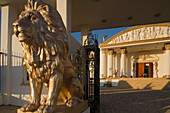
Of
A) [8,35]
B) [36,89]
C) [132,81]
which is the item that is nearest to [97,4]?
[8,35]

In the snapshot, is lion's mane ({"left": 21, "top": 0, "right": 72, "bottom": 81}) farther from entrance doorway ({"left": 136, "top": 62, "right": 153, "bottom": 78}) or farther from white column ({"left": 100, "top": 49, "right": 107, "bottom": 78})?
entrance doorway ({"left": 136, "top": 62, "right": 153, "bottom": 78})

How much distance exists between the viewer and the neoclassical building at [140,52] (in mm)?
14627

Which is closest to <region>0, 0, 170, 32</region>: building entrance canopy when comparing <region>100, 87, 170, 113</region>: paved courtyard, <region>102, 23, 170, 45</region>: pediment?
<region>100, 87, 170, 113</region>: paved courtyard

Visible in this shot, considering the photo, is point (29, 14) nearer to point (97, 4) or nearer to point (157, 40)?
point (97, 4)

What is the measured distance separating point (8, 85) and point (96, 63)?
3.82 metres

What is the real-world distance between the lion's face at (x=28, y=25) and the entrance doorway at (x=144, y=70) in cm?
2010

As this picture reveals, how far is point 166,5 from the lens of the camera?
493 cm

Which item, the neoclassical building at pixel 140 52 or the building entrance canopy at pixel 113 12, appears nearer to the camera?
the building entrance canopy at pixel 113 12

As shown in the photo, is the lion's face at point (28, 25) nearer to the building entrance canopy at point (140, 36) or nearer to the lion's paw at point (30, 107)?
the lion's paw at point (30, 107)

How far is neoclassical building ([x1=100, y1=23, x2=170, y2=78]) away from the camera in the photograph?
14.6 m

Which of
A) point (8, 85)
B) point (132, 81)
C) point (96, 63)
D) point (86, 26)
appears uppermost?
point (86, 26)

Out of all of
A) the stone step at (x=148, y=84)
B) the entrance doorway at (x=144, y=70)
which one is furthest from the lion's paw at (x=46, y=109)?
the entrance doorway at (x=144, y=70)

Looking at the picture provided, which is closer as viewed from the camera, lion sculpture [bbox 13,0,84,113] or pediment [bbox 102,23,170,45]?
lion sculpture [bbox 13,0,84,113]

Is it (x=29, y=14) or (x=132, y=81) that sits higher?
(x=29, y=14)
